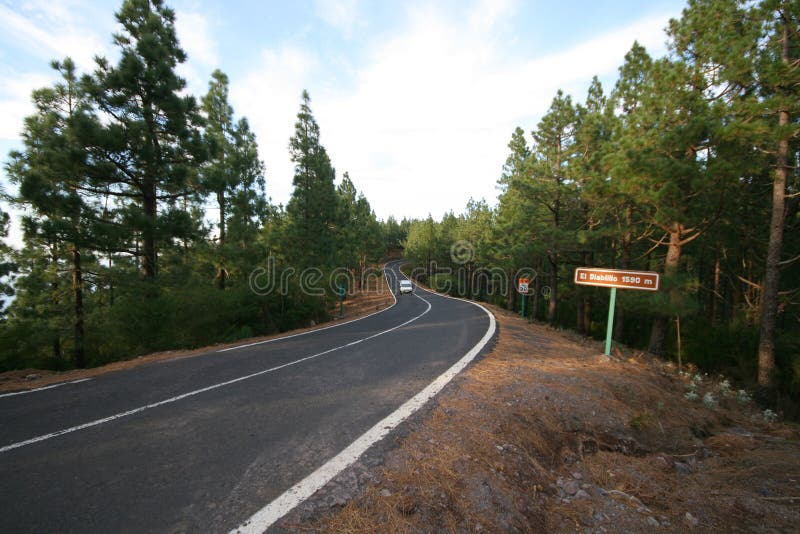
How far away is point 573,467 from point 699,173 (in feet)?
32.4

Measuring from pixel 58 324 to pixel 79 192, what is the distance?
6737 mm

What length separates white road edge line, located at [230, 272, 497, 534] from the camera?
2.13m

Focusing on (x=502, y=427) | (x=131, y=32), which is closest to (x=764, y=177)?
(x=502, y=427)

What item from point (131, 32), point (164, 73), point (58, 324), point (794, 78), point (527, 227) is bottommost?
point (58, 324)

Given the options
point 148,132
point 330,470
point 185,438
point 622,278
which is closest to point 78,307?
point 148,132

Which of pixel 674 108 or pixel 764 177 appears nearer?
pixel 674 108

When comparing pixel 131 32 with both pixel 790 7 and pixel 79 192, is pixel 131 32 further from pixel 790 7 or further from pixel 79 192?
pixel 790 7

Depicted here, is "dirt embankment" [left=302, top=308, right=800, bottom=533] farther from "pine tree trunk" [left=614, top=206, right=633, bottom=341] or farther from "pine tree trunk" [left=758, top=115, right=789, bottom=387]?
"pine tree trunk" [left=614, top=206, right=633, bottom=341]

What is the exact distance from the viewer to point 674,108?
30.9 ft

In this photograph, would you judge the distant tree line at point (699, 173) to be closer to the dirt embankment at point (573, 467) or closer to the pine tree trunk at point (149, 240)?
the dirt embankment at point (573, 467)

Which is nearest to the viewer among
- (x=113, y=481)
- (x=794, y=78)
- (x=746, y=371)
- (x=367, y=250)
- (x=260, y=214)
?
(x=113, y=481)

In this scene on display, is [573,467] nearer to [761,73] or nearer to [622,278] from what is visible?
[622,278]

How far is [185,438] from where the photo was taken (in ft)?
11.2

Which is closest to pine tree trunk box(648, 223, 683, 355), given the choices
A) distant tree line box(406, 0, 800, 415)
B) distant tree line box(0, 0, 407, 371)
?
distant tree line box(406, 0, 800, 415)
